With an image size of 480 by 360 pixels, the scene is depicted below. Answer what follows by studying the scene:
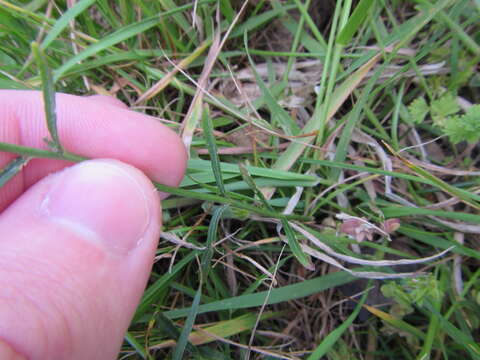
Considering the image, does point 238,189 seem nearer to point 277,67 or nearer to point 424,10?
point 277,67

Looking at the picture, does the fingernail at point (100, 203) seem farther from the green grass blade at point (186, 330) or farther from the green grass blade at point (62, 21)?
the green grass blade at point (62, 21)

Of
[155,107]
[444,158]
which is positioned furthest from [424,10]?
[155,107]

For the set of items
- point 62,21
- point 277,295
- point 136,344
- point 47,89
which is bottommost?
Answer: point 136,344

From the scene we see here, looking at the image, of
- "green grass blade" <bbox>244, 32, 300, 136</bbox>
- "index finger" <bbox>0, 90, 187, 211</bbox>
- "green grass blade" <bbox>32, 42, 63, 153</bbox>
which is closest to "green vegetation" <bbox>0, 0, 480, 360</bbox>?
"green grass blade" <bbox>244, 32, 300, 136</bbox>

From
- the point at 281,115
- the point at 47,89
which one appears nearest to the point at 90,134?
the point at 47,89

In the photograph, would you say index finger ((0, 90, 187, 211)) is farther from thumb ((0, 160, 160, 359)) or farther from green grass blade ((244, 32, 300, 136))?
green grass blade ((244, 32, 300, 136))

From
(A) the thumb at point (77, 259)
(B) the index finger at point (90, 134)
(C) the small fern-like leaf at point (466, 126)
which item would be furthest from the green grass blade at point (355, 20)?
Result: (A) the thumb at point (77, 259)

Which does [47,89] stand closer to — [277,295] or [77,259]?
[77,259]
